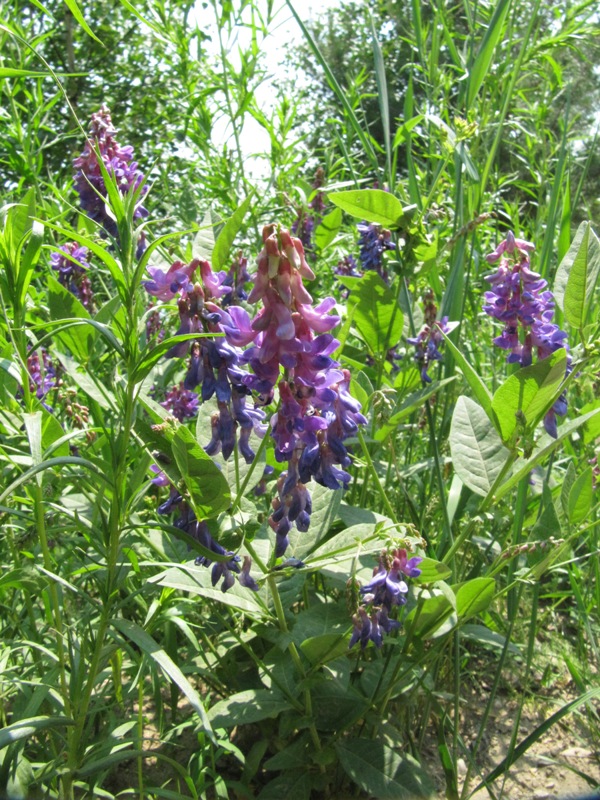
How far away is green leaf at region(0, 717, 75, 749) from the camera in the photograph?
41.6 inches

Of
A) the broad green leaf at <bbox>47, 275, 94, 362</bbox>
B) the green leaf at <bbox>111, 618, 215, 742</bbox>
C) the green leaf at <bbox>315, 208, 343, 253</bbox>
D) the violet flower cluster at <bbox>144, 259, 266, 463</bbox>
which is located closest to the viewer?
the green leaf at <bbox>111, 618, 215, 742</bbox>

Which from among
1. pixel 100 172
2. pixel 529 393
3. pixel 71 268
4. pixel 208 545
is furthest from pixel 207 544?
pixel 71 268

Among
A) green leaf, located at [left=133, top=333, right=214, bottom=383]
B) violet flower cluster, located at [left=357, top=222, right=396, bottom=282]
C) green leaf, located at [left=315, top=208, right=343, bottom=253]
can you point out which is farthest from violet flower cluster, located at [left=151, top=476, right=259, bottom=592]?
green leaf, located at [left=315, top=208, right=343, bottom=253]

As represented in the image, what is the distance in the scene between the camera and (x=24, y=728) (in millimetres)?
1133

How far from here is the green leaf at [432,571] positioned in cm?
137

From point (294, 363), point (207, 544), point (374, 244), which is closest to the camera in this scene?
point (294, 363)

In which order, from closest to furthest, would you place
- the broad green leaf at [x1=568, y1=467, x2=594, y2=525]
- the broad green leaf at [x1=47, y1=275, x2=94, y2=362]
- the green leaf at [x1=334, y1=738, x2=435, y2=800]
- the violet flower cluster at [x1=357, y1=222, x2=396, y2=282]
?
the green leaf at [x1=334, y1=738, x2=435, y2=800], the broad green leaf at [x1=568, y1=467, x2=594, y2=525], the broad green leaf at [x1=47, y1=275, x2=94, y2=362], the violet flower cluster at [x1=357, y1=222, x2=396, y2=282]

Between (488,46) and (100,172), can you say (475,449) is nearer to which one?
(488,46)

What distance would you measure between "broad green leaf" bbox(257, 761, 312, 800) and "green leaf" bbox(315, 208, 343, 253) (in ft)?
4.95

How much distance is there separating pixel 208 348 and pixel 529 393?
1.99 ft

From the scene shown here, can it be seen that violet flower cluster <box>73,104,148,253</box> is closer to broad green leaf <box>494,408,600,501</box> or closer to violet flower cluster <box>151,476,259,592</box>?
violet flower cluster <box>151,476,259,592</box>

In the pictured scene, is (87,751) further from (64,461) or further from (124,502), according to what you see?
(64,461)

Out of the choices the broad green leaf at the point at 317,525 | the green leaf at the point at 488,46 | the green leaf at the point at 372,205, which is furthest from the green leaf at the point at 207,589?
the green leaf at the point at 488,46

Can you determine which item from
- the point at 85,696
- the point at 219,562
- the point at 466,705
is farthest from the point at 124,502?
the point at 466,705
